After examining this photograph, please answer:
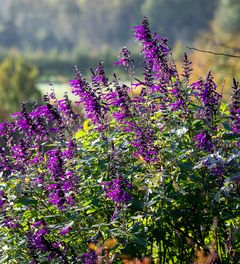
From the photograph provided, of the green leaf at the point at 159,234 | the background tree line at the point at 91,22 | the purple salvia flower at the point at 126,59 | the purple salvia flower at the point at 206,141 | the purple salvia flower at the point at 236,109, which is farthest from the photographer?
the background tree line at the point at 91,22

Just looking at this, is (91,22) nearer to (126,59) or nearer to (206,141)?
(126,59)

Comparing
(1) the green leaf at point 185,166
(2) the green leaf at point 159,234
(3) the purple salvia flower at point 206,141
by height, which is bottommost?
(2) the green leaf at point 159,234

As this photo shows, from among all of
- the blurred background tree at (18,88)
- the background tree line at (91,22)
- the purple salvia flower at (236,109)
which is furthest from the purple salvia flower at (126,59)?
the background tree line at (91,22)

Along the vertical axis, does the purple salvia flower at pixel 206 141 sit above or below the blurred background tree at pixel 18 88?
below

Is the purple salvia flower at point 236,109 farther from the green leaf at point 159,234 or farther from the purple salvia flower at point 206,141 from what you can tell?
the green leaf at point 159,234

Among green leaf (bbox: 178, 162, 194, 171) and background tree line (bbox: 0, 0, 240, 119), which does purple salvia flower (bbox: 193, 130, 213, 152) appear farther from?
background tree line (bbox: 0, 0, 240, 119)

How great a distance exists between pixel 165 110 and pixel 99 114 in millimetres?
547

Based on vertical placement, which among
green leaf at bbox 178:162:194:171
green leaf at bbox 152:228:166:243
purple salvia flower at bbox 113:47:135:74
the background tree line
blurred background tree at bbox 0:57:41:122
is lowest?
green leaf at bbox 152:228:166:243

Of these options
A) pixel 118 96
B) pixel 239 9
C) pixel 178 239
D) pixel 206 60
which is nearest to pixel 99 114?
pixel 118 96

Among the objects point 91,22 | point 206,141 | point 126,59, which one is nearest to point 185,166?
point 206,141

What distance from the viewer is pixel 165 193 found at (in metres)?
2.15

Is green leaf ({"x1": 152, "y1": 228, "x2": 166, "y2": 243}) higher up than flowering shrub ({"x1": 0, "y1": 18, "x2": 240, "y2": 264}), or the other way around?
flowering shrub ({"x1": 0, "y1": 18, "x2": 240, "y2": 264})

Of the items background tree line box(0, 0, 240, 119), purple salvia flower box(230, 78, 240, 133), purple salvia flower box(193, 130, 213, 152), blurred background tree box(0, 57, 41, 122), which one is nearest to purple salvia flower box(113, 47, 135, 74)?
purple salvia flower box(230, 78, 240, 133)

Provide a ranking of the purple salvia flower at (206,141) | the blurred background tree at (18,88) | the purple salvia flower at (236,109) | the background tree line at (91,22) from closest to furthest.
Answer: the purple salvia flower at (206,141)
the purple salvia flower at (236,109)
the blurred background tree at (18,88)
the background tree line at (91,22)
